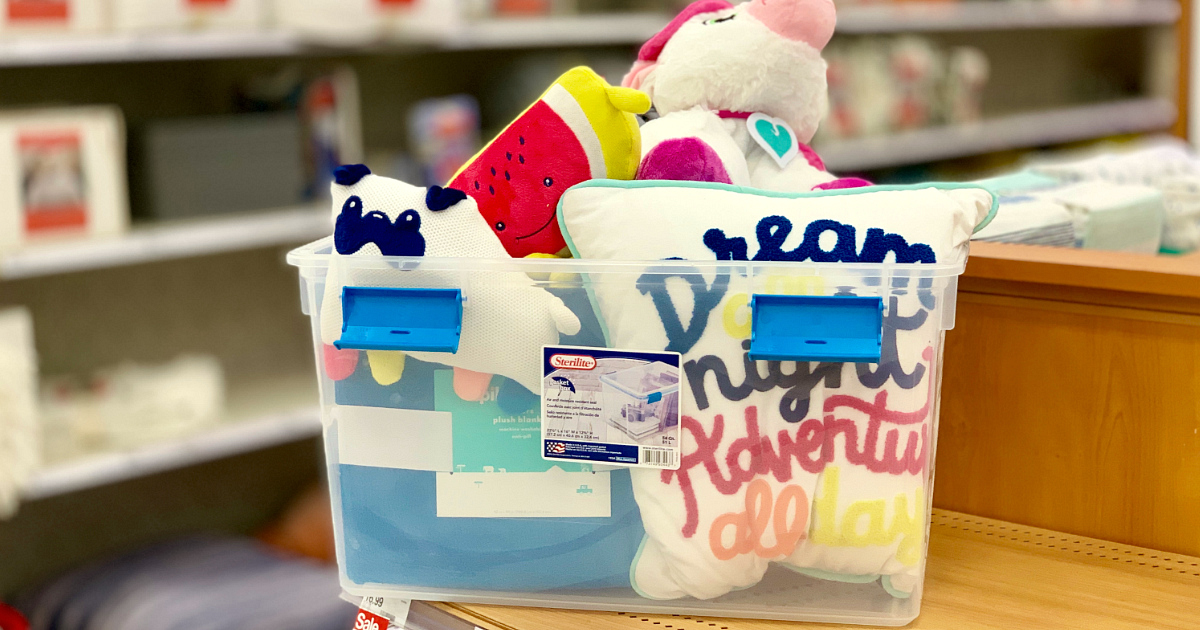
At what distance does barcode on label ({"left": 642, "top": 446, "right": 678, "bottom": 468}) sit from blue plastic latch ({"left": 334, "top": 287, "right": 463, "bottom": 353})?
13 cm

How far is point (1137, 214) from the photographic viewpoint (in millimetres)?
952

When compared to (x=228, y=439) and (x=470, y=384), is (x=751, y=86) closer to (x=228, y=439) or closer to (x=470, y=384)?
(x=470, y=384)

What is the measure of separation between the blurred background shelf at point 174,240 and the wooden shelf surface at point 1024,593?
1176 millimetres

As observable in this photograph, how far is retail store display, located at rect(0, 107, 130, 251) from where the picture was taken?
1.54 meters

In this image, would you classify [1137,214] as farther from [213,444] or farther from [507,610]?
[213,444]

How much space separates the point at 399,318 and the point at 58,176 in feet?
3.85

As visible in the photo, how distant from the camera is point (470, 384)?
660mm

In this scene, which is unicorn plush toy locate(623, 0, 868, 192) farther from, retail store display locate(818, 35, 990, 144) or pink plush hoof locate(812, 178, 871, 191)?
retail store display locate(818, 35, 990, 144)

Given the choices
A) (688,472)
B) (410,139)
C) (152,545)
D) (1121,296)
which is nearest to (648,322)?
(688,472)

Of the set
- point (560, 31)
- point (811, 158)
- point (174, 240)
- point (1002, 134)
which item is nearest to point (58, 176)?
point (174, 240)

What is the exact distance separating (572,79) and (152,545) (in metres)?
1.51

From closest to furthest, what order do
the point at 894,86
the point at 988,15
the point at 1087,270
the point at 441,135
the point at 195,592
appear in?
the point at 1087,270 < the point at 195,592 < the point at 441,135 < the point at 894,86 < the point at 988,15

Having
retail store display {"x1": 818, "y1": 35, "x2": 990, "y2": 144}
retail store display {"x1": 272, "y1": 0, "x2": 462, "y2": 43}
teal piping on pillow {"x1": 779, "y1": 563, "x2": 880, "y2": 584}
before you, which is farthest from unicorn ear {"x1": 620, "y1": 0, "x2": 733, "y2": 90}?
retail store display {"x1": 818, "y1": 35, "x2": 990, "y2": 144}

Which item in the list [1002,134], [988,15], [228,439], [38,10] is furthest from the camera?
[1002,134]
